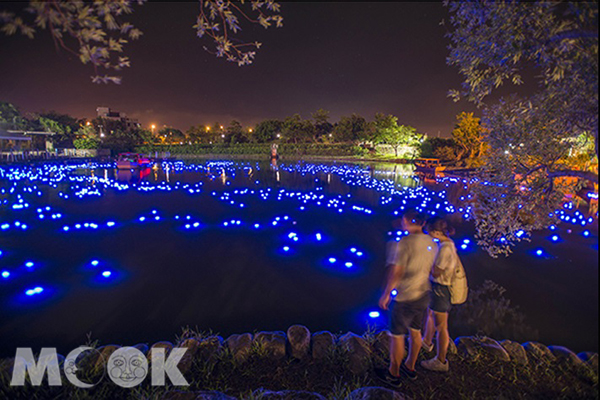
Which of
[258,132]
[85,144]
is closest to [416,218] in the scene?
[85,144]

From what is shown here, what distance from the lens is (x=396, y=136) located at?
5144 centimetres

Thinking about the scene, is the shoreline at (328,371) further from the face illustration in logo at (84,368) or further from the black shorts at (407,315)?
the black shorts at (407,315)

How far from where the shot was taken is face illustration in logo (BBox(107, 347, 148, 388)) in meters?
3.36

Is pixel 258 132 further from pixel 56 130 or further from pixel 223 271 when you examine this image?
pixel 223 271

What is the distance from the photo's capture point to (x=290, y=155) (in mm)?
58875

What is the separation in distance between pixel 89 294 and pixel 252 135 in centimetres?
7157

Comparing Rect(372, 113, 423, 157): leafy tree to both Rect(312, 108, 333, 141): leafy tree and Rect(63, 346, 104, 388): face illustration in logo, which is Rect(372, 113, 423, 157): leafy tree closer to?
Rect(312, 108, 333, 141): leafy tree

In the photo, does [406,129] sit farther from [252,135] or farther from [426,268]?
[426,268]

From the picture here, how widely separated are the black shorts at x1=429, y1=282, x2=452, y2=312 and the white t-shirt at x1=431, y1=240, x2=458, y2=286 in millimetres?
62

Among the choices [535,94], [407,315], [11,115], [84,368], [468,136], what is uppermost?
[11,115]

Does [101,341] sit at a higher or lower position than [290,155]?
lower

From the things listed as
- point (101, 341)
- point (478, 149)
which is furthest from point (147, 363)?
point (478, 149)

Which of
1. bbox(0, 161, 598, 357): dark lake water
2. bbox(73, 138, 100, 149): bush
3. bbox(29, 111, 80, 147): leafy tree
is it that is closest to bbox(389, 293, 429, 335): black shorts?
bbox(0, 161, 598, 357): dark lake water

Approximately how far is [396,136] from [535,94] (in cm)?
4992
